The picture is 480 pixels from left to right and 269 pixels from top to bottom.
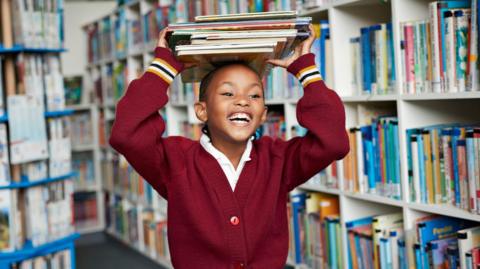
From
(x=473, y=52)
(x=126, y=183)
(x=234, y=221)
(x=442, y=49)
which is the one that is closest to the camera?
(x=234, y=221)

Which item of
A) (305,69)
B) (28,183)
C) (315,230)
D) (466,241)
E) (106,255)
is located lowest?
(106,255)

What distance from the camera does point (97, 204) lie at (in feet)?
17.9

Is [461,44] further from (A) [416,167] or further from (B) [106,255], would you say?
(B) [106,255]

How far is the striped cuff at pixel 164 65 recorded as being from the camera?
4.71ft

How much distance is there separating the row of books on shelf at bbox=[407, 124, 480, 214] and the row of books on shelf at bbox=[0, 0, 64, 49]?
213 cm

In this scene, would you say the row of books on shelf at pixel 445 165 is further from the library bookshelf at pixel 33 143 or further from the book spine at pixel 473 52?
the library bookshelf at pixel 33 143

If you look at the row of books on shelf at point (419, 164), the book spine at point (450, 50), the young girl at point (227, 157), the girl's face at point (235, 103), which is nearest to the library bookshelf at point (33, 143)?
the row of books on shelf at point (419, 164)

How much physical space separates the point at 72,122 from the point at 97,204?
32.3 inches

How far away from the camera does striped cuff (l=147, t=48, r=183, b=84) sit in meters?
1.43

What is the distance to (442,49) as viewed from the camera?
1905 millimetres

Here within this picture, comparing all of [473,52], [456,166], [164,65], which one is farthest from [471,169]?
[164,65]

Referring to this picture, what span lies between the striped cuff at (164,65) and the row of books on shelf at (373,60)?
102 cm

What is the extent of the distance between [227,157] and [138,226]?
306 cm

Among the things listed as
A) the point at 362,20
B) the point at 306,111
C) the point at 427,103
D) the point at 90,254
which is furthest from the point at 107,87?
the point at 306,111
